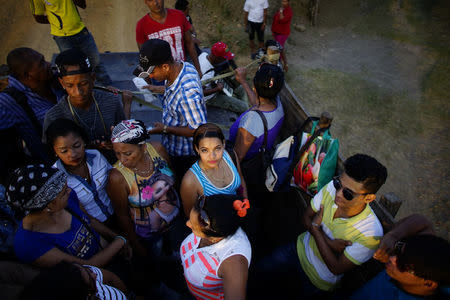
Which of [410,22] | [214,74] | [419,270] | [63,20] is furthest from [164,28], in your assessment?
[410,22]

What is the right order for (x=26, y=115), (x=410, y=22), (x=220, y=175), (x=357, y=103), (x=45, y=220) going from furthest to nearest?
(x=410, y=22) → (x=357, y=103) → (x=26, y=115) → (x=220, y=175) → (x=45, y=220)

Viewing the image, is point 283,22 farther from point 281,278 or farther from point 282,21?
point 281,278

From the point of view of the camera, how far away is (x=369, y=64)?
8.90 m

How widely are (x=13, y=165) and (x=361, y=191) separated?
3.45 meters

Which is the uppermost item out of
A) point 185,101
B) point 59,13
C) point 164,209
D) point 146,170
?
point 59,13

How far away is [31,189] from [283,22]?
25.7ft

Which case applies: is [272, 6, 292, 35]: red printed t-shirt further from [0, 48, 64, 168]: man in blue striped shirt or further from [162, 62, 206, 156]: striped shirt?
[0, 48, 64, 168]: man in blue striped shirt

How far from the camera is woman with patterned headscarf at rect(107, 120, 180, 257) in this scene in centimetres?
235

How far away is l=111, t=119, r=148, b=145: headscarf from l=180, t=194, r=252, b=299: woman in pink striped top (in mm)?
882

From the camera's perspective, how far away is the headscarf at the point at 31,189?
70.5 inches

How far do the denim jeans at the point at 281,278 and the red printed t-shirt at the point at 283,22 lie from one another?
22.9 feet

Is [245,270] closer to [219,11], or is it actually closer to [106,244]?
[106,244]

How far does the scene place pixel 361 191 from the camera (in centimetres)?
207

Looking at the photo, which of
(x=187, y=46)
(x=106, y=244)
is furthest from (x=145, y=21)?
(x=106, y=244)
